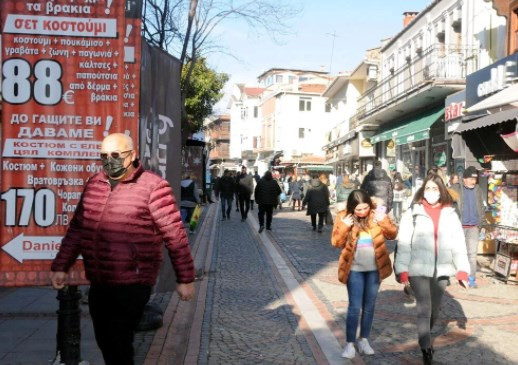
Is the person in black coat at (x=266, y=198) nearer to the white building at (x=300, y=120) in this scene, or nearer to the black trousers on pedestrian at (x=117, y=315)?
the black trousers on pedestrian at (x=117, y=315)

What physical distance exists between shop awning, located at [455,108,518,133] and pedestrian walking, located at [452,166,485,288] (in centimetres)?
163

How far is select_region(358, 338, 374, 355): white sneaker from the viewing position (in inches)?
223

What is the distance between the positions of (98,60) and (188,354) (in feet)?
9.23

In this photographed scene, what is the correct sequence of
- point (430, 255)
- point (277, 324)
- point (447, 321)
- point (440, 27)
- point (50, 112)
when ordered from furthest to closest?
point (440, 27) → point (447, 321) → point (277, 324) → point (430, 255) → point (50, 112)

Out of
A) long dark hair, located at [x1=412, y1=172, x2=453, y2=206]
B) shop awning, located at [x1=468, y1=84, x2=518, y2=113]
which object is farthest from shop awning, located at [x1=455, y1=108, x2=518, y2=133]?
long dark hair, located at [x1=412, y1=172, x2=453, y2=206]

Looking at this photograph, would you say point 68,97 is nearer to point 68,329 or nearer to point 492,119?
point 68,329

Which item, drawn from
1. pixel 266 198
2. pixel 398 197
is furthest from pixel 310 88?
pixel 266 198

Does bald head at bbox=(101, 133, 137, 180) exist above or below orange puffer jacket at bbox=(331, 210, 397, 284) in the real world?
above

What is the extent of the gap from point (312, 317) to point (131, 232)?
4065mm

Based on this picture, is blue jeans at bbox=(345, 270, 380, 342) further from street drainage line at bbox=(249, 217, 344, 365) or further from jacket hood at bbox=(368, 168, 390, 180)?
jacket hood at bbox=(368, 168, 390, 180)

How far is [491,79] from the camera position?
1373cm

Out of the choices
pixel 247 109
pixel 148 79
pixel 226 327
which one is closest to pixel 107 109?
pixel 148 79

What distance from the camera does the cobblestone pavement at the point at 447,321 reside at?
575 cm

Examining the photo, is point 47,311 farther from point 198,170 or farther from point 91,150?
point 198,170
